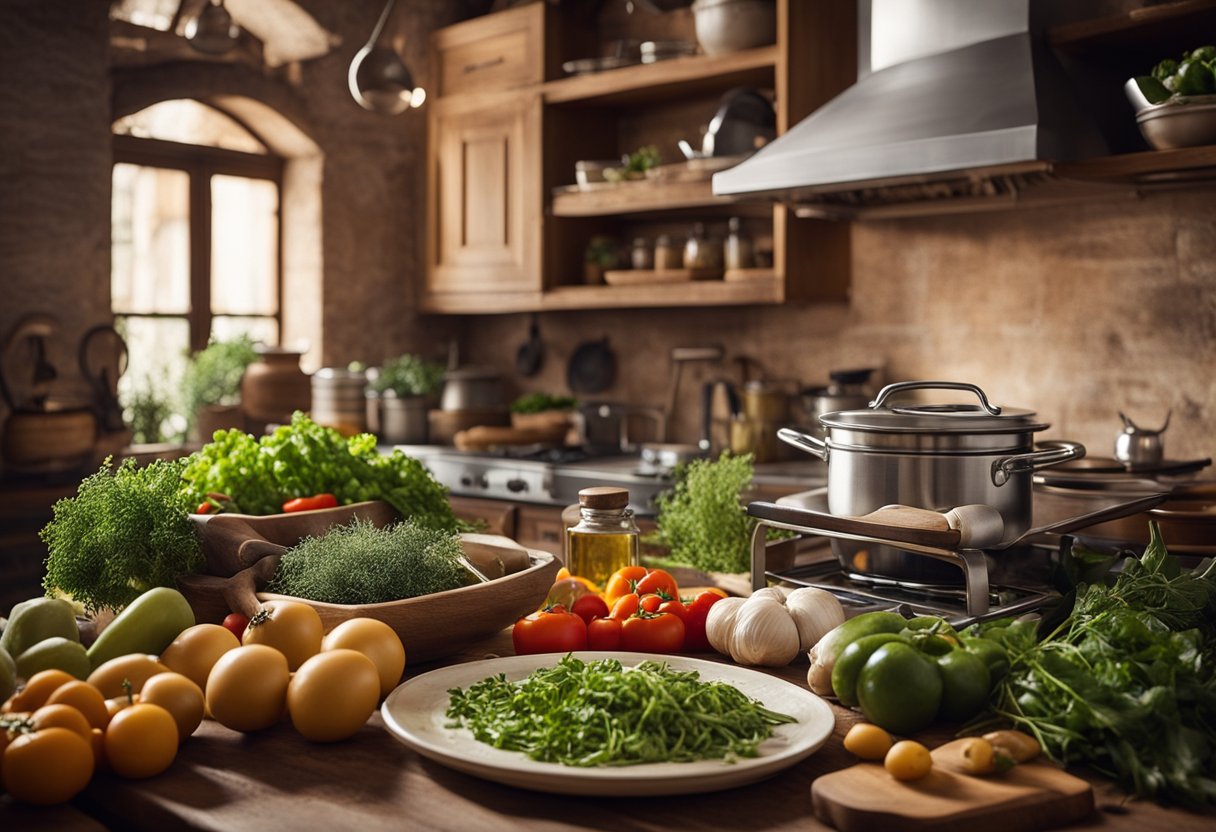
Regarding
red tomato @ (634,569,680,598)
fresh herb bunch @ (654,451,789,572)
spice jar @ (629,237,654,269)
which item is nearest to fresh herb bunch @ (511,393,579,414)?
spice jar @ (629,237,654,269)

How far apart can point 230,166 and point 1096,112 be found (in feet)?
11.5

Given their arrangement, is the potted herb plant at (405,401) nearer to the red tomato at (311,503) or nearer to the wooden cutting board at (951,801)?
the red tomato at (311,503)

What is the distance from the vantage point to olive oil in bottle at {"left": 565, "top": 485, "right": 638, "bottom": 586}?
6.49 feet

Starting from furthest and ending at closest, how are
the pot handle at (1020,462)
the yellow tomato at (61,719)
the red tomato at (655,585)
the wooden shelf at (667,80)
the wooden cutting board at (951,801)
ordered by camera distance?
the wooden shelf at (667,80) → the red tomato at (655,585) → the pot handle at (1020,462) → the yellow tomato at (61,719) → the wooden cutting board at (951,801)

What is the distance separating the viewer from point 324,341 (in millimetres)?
5137

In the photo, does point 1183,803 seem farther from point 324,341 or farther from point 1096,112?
point 324,341

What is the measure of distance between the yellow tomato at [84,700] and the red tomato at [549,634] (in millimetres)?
545

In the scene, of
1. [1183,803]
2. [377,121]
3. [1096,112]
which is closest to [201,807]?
[1183,803]

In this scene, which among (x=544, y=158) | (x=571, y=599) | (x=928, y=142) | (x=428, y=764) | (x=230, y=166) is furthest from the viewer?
(x=230, y=166)

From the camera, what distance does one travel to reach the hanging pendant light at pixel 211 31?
3.92 m

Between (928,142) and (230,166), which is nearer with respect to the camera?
(928,142)

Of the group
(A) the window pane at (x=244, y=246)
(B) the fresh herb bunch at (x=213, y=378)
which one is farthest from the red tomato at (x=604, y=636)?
(A) the window pane at (x=244, y=246)

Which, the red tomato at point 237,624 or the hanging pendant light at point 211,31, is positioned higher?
the hanging pendant light at point 211,31

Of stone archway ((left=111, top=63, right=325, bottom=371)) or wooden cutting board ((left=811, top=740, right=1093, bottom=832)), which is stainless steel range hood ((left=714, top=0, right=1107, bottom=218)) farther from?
stone archway ((left=111, top=63, right=325, bottom=371))
